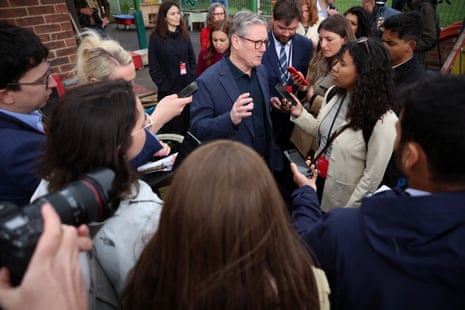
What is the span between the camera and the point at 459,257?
0.84m

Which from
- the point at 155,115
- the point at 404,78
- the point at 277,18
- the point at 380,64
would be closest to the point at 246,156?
the point at 155,115

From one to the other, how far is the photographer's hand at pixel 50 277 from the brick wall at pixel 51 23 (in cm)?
302

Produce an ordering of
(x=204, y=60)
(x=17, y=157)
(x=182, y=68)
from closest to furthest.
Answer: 1. (x=17, y=157)
2. (x=204, y=60)
3. (x=182, y=68)

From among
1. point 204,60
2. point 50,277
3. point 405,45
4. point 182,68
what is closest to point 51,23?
point 182,68

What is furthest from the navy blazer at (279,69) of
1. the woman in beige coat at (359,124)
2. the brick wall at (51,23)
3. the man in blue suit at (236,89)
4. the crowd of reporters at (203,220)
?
the brick wall at (51,23)

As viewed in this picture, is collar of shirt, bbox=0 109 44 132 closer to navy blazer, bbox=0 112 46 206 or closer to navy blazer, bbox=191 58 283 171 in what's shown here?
navy blazer, bbox=0 112 46 206

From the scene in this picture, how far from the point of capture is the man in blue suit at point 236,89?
2.52 metres

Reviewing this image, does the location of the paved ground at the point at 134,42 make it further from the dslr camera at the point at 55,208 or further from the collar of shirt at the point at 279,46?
the dslr camera at the point at 55,208

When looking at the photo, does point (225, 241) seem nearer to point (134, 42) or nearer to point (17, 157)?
point (17, 157)

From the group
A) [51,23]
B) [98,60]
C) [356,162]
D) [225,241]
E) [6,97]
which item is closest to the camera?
[225,241]

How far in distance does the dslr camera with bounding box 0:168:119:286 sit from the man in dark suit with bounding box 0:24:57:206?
640 millimetres

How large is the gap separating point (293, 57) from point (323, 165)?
186 cm

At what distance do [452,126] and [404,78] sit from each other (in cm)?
208

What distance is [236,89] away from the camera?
8.54 feet
